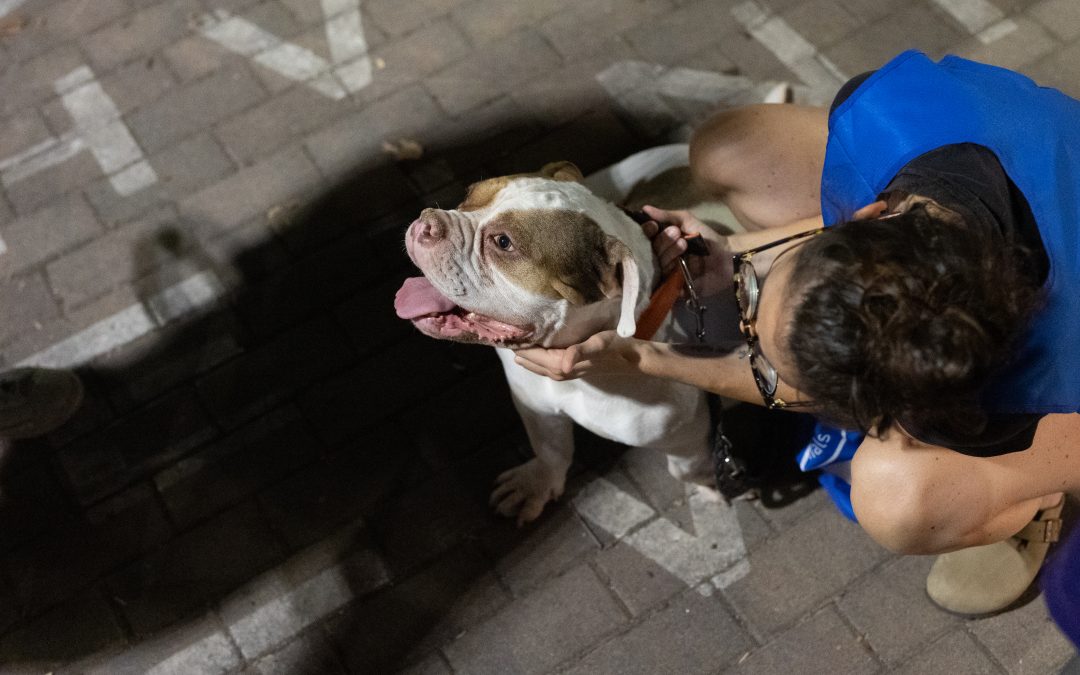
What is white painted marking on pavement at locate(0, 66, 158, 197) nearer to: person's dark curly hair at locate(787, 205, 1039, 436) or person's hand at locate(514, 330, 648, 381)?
person's hand at locate(514, 330, 648, 381)

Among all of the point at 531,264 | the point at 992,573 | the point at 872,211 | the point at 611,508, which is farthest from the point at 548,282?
the point at 992,573

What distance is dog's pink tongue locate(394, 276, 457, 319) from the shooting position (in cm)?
235

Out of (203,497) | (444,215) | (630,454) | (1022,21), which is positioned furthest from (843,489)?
(1022,21)

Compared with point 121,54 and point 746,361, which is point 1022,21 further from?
point 121,54

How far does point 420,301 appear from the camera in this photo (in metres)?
2.38

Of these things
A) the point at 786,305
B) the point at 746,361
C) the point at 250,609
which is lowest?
the point at 250,609

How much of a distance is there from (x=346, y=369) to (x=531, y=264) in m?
1.55

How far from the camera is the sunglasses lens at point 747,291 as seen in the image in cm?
216

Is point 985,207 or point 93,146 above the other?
point 985,207

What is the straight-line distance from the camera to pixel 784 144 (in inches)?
119

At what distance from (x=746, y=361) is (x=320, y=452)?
1711mm

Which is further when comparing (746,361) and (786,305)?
(746,361)

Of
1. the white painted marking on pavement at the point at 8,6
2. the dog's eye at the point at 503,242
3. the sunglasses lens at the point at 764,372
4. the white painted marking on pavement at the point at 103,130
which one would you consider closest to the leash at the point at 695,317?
the sunglasses lens at the point at 764,372

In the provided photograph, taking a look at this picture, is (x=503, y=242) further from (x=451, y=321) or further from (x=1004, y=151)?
(x=1004, y=151)
